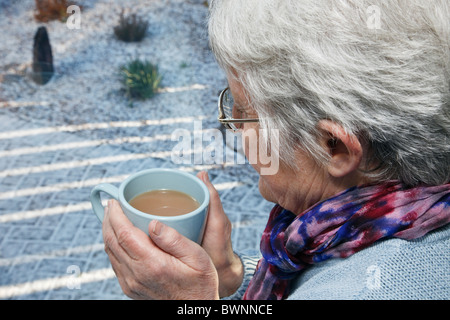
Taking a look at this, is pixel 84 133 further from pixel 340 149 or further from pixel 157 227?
pixel 340 149

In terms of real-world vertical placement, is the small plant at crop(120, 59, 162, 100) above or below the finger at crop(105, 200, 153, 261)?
below

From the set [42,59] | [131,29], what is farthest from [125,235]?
[131,29]

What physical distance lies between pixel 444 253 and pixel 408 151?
0.25 metres

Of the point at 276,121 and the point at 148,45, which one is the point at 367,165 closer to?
the point at 276,121

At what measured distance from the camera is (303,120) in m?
1.05

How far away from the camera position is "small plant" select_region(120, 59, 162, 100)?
183 inches

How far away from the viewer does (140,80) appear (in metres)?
4.66

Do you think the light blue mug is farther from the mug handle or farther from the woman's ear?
the woman's ear

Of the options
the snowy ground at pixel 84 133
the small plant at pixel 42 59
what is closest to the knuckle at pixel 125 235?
the snowy ground at pixel 84 133

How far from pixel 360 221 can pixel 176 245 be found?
0.45m

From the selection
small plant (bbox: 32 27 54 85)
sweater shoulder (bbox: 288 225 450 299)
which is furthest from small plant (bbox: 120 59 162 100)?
sweater shoulder (bbox: 288 225 450 299)

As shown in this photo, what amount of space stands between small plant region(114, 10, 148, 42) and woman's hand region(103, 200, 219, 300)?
15.5 ft

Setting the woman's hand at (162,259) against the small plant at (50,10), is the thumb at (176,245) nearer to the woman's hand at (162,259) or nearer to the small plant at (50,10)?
the woman's hand at (162,259)

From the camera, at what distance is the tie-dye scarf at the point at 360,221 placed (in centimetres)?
105
